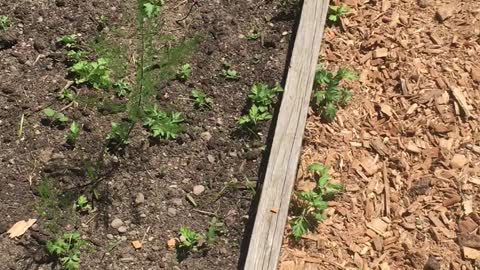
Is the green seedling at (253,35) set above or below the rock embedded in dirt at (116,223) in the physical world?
above

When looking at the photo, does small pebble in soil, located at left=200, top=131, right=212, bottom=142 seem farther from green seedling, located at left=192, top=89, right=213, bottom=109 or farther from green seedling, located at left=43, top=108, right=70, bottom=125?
green seedling, located at left=43, top=108, right=70, bottom=125

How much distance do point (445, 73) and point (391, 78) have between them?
29cm

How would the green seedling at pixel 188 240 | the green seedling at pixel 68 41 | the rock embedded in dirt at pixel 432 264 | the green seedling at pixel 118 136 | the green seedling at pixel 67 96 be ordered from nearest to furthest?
the rock embedded in dirt at pixel 432 264
the green seedling at pixel 188 240
the green seedling at pixel 118 136
the green seedling at pixel 67 96
the green seedling at pixel 68 41

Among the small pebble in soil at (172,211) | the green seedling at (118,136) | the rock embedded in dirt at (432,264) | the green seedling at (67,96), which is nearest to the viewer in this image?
the rock embedded in dirt at (432,264)

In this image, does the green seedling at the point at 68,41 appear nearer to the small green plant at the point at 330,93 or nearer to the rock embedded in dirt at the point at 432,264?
the small green plant at the point at 330,93

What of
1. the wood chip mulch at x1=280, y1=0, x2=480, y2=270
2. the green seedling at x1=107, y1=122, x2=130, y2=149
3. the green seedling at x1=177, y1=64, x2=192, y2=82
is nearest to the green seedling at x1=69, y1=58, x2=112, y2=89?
the green seedling at x1=107, y1=122, x2=130, y2=149

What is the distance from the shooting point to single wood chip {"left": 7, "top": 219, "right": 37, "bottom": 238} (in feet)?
10.3

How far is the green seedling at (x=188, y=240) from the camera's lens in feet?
10.2

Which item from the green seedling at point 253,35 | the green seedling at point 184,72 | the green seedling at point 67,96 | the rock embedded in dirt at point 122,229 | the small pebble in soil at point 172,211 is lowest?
the rock embedded in dirt at point 122,229

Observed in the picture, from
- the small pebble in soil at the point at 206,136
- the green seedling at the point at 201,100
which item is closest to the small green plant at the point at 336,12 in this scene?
the green seedling at the point at 201,100

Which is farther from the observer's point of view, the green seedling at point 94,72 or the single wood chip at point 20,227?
the green seedling at point 94,72

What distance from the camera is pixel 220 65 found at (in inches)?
140

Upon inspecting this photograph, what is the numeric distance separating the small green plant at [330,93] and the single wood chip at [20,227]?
157 centimetres

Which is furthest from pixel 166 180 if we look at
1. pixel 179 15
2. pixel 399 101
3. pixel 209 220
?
pixel 399 101
